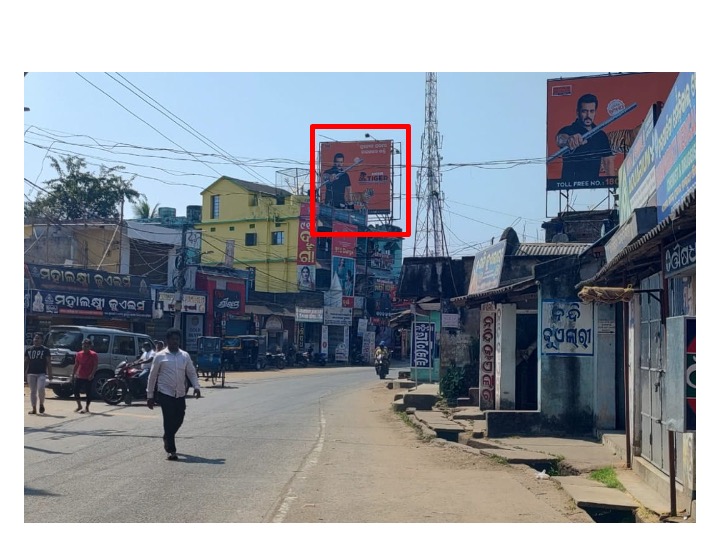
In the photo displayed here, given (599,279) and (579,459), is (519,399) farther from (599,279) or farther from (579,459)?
(599,279)

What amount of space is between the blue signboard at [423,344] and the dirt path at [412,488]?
46.9 ft

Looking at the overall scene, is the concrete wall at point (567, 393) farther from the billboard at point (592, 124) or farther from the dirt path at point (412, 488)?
the billboard at point (592, 124)

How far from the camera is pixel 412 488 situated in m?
9.66

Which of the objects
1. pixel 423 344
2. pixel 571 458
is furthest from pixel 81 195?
pixel 571 458

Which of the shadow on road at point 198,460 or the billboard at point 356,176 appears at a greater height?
the billboard at point 356,176

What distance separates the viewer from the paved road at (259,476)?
784 centimetres

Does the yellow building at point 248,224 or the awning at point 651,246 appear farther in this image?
the yellow building at point 248,224

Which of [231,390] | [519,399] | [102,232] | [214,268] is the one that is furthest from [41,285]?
[519,399]

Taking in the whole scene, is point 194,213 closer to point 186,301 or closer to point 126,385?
point 186,301

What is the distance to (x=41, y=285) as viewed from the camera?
32.8 m

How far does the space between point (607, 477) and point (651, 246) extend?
3.55m

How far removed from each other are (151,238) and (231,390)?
19677 mm

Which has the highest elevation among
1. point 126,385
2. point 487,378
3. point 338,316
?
point 338,316

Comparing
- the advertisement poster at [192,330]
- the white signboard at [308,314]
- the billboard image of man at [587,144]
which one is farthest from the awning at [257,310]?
the billboard image of man at [587,144]
